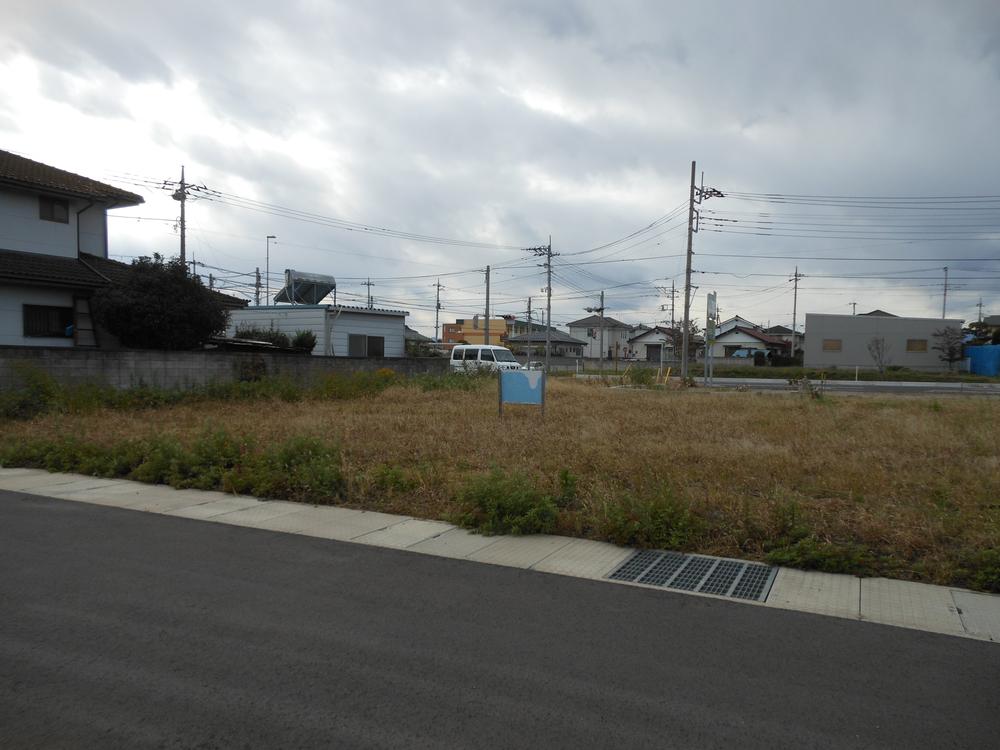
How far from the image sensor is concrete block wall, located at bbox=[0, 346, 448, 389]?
16094mm

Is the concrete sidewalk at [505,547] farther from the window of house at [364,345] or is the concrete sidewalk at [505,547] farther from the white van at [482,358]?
the window of house at [364,345]

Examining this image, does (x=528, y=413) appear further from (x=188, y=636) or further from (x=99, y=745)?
(x=99, y=745)

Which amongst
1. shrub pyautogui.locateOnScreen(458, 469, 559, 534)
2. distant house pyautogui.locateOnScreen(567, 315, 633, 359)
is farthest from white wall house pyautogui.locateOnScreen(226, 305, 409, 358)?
distant house pyautogui.locateOnScreen(567, 315, 633, 359)

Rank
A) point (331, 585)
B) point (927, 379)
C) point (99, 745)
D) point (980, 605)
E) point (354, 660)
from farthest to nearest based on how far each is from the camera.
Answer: point (927, 379), point (331, 585), point (980, 605), point (354, 660), point (99, 745)

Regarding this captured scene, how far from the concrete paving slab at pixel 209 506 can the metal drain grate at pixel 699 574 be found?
446 centimetres

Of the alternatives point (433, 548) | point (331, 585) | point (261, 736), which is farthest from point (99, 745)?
point (433, 548)

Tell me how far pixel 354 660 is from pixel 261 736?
2.76 feet

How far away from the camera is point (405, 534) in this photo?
23.2ft

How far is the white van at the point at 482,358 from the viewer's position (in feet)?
105

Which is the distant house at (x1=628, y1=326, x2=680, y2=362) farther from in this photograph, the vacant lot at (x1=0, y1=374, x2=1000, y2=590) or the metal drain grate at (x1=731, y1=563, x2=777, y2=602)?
the metal drain grate at (x1=731, y1=563, x2=777, y2=602)

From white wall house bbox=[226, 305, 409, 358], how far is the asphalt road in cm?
2725

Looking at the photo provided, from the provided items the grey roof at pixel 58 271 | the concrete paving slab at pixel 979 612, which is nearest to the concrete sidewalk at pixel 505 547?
the concrete paving slab at pixel 979 612

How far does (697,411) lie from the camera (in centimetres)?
1705

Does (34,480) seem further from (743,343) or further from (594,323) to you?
(594,323)
